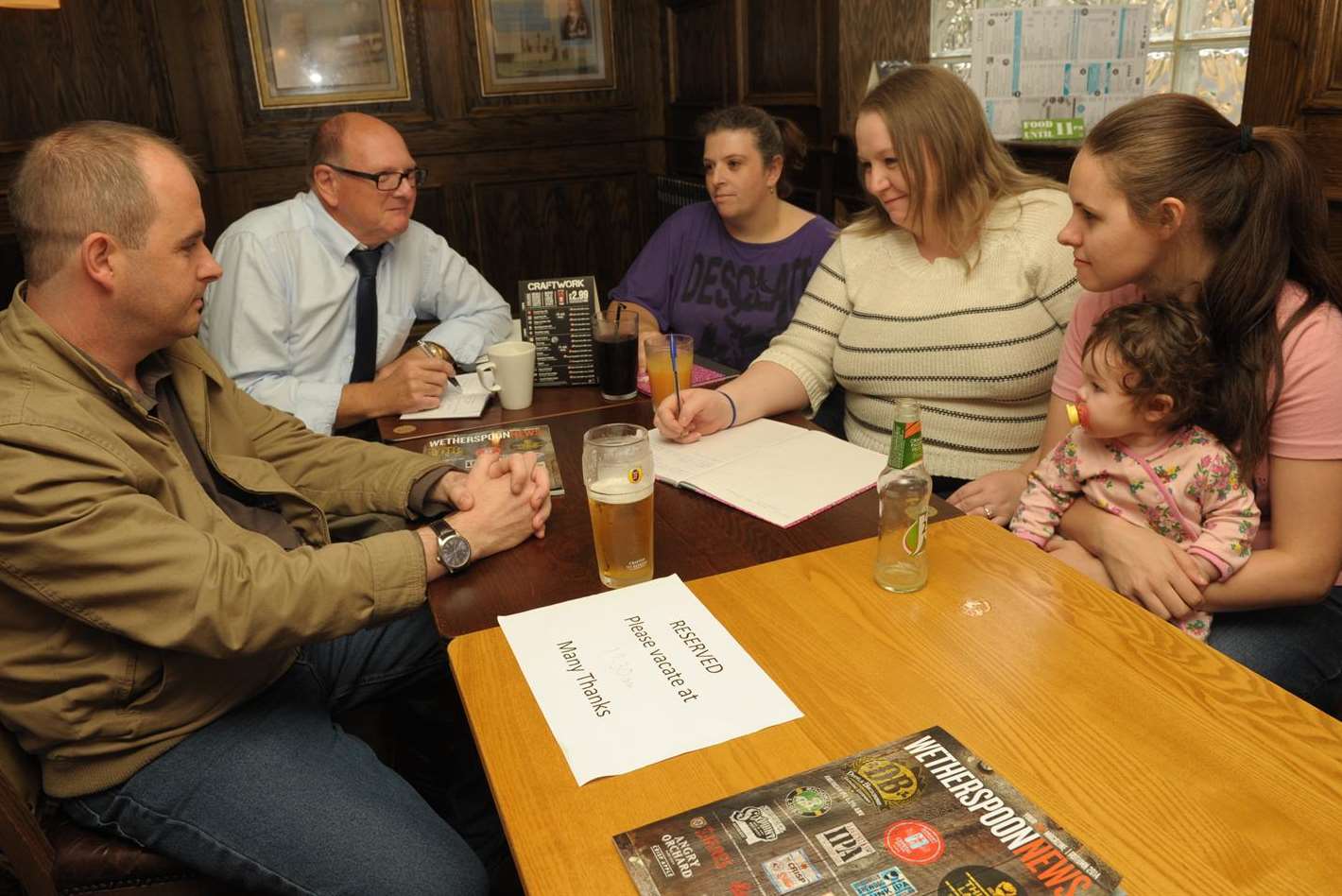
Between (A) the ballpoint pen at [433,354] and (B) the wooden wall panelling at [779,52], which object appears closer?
(A) the ballpoint pen at [433,354]

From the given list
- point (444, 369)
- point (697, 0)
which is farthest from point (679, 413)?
point (697, 0)

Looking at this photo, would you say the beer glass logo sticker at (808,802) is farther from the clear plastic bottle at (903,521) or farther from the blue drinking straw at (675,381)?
the blue drinking straw at (675,381)

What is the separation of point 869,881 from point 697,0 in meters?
4.24

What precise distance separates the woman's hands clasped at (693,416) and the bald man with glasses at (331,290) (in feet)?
2.34

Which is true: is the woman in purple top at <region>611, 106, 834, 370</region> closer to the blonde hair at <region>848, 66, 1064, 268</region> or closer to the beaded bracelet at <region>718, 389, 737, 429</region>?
the blonde hair at <region>848, 66, 1064, 268</region>

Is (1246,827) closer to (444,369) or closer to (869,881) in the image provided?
(869,881)

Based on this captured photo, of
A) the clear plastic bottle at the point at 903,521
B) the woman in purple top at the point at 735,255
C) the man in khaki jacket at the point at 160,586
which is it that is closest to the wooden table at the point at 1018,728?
the clear plastic bottle at the point at 903,521

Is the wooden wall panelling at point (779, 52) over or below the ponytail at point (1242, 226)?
over

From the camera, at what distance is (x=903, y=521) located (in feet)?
Answer: 3.71

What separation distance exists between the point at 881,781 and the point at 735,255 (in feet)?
7.02

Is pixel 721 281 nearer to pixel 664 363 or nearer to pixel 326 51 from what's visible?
pixel 664 363

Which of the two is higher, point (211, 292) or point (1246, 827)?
point (211, 292)

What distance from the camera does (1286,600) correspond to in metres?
1.37

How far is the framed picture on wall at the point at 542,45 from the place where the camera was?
457 centimetres
